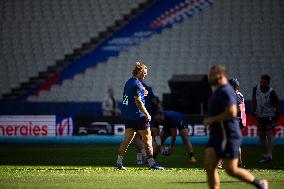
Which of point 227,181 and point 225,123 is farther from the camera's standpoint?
point 227,181

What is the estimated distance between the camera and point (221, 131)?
1162cm

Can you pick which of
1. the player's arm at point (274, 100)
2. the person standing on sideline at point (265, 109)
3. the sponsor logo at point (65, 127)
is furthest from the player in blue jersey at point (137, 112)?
the sponsor logo at point (65, 127)

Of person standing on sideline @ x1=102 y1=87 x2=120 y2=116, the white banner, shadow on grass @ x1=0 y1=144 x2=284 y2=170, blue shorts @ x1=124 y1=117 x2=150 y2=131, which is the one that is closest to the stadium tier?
person standing on sideline @ x1=102 y1=87 x2=120 y2=116

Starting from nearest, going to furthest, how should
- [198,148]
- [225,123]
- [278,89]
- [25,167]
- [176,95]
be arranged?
[225,123] → [25,167] → [198,148] → [176,95] → [278,89]

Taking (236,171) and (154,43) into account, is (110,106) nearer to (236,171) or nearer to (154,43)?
(154,43)

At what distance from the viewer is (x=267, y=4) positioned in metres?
35.9

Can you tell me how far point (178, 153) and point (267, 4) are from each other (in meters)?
13.4

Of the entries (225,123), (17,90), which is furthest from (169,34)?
(225,123)

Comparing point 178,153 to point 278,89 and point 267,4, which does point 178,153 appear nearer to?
point 278,89

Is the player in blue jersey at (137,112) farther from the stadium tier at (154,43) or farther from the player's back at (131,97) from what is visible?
the stadium tier at (154,43)

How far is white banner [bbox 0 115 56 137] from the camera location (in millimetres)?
30328

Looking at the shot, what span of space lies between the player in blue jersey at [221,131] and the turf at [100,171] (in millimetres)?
2993

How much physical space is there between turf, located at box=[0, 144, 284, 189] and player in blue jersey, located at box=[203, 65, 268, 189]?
2.99 metres

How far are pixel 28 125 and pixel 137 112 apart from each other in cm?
1291
